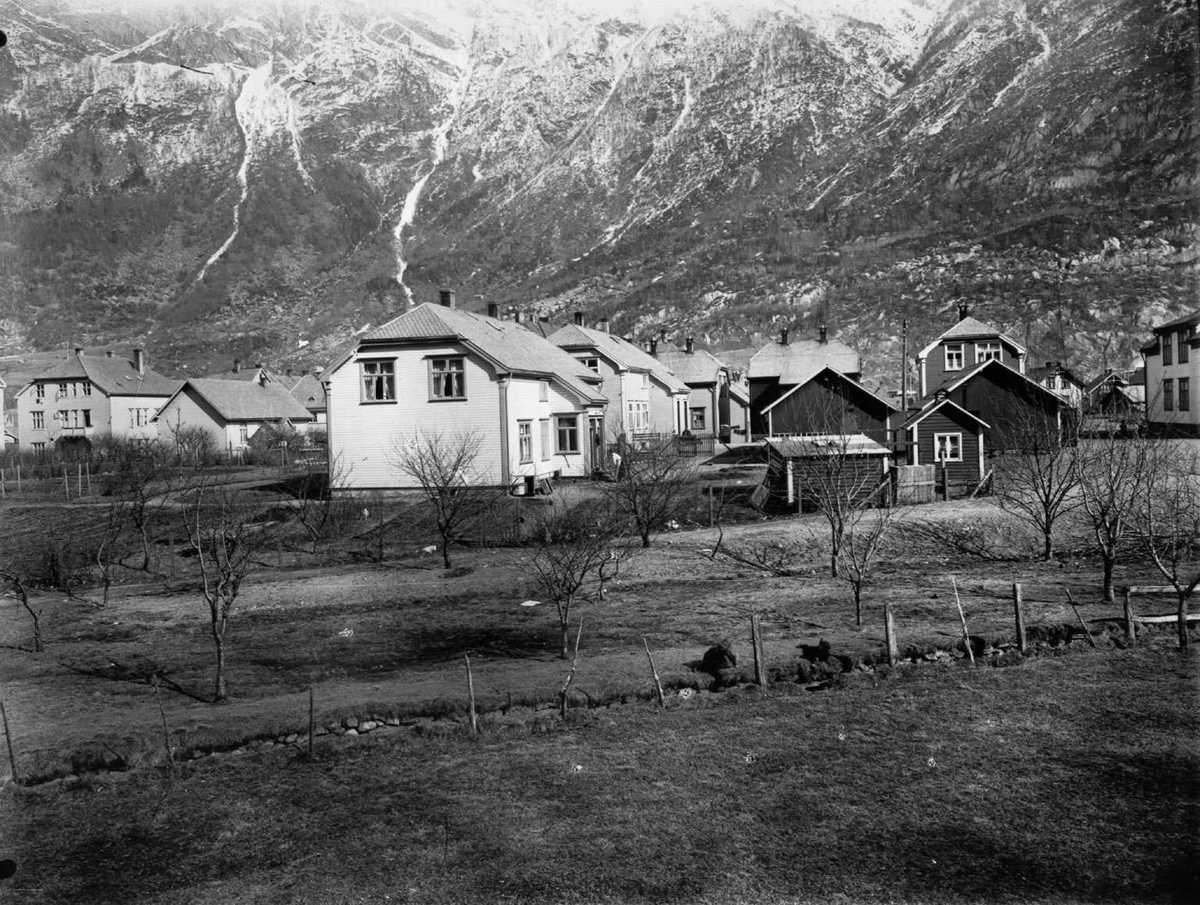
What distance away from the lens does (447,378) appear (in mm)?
39312

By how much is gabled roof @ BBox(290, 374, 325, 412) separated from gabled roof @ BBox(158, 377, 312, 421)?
38.4ft

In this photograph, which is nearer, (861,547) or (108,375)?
(861,547)

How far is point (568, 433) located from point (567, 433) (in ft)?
0.25

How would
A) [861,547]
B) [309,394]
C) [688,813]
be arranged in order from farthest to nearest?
[309,394] < [861,547] < [688,813]

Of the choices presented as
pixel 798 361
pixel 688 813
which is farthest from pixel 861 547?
pixel 798 361

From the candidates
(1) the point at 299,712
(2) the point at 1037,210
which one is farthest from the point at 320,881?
(2) the point at 1037,210

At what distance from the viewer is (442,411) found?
129 ft

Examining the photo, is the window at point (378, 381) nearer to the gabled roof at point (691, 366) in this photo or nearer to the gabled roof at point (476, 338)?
the gabled roof at point (476, 338)

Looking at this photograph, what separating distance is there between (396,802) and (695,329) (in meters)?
149

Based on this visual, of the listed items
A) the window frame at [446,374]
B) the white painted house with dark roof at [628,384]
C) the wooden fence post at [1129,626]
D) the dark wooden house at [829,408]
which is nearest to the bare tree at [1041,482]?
the dark wooden house at [829,408]

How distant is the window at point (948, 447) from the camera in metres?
40.4

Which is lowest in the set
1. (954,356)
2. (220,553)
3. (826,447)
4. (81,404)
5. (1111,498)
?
(220,553)

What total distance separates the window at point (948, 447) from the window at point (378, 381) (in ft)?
74.1

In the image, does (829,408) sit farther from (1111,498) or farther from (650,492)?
(1111,498)
